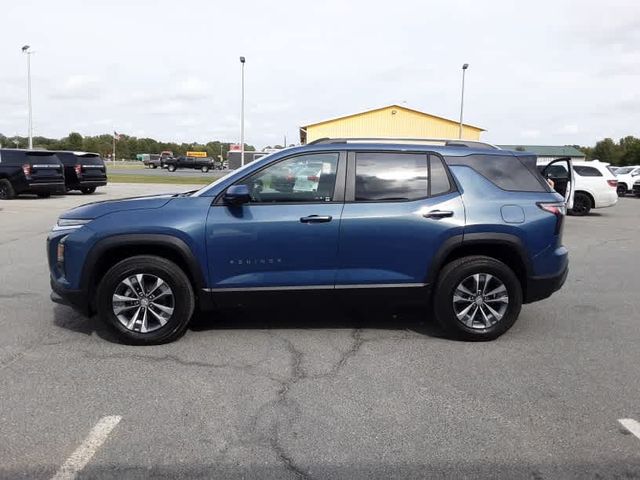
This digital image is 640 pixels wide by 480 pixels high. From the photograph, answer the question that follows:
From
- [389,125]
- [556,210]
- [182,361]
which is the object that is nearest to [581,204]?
[556,210]

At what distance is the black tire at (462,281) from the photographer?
477 centimetres

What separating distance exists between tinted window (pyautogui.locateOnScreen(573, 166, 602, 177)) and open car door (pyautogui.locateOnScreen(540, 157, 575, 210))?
3.19 m

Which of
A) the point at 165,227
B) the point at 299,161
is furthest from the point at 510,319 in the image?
the point at 165,227

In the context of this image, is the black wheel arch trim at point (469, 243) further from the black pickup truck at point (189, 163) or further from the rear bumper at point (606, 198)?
the black pickup truck at point (189, 163)

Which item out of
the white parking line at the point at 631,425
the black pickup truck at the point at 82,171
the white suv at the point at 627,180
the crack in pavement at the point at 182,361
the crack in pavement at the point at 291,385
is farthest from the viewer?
the white suv at the point at 627,180

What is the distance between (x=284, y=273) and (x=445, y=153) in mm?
1834

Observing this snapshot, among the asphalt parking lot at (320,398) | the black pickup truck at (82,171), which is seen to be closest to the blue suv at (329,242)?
the asphalt parking lot at (320,398)

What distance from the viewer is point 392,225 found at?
4.66 metres

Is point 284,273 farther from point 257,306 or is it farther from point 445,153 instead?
point 445,153

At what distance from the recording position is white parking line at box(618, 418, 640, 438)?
330cm

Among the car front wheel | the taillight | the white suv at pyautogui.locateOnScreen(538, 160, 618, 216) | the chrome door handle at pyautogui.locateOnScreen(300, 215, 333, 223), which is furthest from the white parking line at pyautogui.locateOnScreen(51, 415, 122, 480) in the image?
the car front wheel

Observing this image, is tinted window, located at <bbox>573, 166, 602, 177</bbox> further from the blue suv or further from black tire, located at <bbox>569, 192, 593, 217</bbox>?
the blue suv

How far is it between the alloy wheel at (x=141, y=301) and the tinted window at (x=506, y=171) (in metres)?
2.77

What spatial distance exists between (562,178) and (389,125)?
37.6 meters
